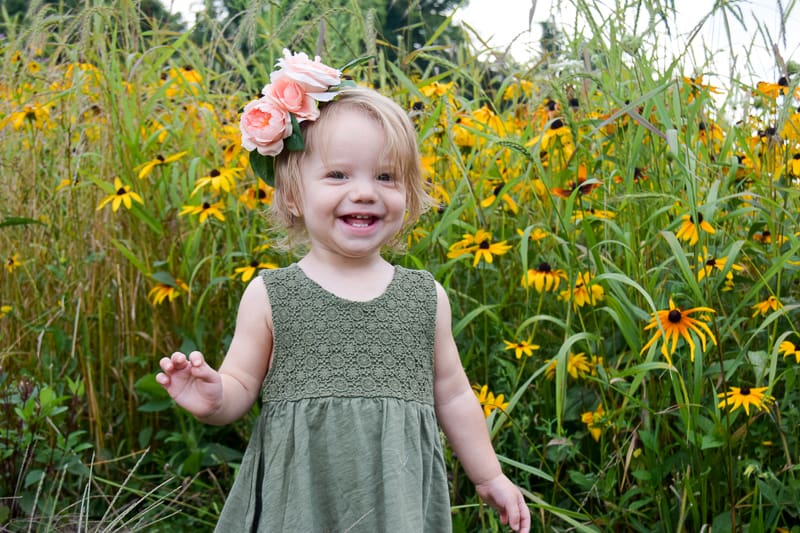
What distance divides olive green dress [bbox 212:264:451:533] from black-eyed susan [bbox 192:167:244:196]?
83 cm

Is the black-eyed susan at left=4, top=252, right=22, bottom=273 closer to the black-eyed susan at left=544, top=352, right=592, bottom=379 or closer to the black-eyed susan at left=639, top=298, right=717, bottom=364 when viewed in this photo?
the black-eyed susan at left=544, top=352, right=592, bottom=379

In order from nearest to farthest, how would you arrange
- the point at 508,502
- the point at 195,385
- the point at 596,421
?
the point at 195,385 < the point at 508,502 < the point at 596,421

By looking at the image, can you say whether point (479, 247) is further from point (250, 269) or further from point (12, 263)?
point (12, 263)

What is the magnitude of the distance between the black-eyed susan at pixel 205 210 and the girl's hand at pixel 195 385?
37.1 inches

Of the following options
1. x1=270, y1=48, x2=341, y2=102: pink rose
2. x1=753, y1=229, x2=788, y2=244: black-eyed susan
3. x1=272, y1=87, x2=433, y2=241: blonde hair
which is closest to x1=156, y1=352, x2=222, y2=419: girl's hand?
x1=272, y1=87, x2=433, y2=241: blonde hair

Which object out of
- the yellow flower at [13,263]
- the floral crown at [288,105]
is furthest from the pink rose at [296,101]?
the yellow flower at [13,263]

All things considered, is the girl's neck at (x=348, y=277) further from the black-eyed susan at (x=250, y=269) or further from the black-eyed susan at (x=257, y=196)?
the black-eyed susan at (x=257, y=196)

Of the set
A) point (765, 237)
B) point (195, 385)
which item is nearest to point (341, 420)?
point (195, 385)

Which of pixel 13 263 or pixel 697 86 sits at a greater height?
pixel 697 86

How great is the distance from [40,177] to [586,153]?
1558mm

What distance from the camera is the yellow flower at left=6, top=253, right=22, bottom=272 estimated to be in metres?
2.62

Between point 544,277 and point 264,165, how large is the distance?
0.77 meters

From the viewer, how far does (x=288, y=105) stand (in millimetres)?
1507

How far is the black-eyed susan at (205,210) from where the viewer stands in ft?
7.50
